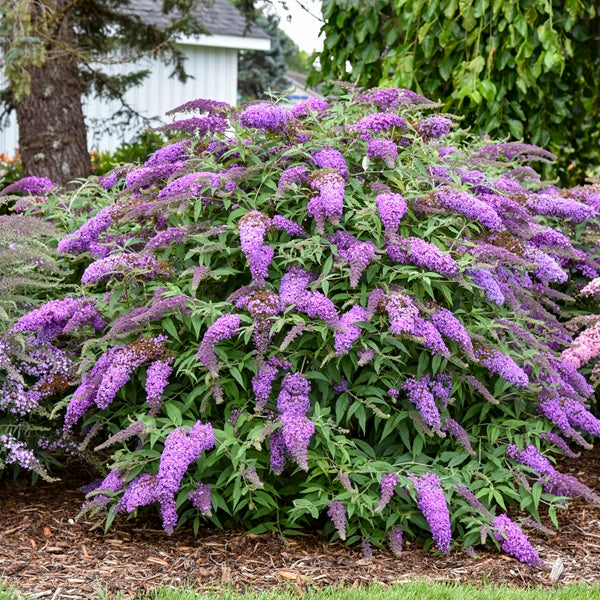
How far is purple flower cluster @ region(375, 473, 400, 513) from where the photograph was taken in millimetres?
3831

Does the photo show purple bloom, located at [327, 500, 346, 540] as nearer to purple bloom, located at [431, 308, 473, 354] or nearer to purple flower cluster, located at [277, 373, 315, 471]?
purple flower cluster, located at [277, 373, 315, 471]

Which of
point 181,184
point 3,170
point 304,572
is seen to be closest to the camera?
point 304,572

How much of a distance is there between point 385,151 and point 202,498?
185 centimetres

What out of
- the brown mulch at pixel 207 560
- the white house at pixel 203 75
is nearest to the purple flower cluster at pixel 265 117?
the brown mulch at pixel 207 560

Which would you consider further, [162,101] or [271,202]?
[162,101]

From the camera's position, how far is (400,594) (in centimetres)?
352

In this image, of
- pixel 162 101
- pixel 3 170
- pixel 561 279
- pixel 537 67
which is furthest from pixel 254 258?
pixel 162 101

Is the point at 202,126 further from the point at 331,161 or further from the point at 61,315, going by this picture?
the point at 61,315

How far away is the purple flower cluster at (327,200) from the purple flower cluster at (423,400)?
83 cm

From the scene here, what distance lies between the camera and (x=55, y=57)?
803 cm

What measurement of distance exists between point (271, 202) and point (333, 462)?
132cm

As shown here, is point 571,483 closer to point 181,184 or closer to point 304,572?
point 304,572

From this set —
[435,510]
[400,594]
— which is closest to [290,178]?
[435,510]

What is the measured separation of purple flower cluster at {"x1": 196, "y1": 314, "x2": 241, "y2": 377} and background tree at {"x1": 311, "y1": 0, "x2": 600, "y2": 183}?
441cm
